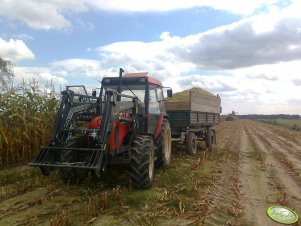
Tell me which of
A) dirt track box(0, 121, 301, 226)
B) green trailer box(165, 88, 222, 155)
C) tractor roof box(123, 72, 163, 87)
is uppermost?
tractor roof box(123, 72, 163, 87)

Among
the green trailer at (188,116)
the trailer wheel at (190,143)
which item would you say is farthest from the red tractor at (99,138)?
the trailer wheel at (190,143)

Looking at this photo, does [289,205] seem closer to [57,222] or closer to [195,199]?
[195,199]

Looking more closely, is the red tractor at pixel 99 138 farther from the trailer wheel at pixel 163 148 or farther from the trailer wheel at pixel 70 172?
the trailer wheel at pixel 163 148

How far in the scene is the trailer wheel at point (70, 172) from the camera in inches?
267

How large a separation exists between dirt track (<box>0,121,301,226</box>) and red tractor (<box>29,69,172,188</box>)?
0.47 meters

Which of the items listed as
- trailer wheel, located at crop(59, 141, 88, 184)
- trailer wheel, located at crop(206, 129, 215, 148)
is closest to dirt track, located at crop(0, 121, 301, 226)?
trailer wheel, located at crop(59, 141, 88, 184)

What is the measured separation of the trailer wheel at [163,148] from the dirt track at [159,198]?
0.30 meters

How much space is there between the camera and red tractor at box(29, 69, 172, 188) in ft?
21.7

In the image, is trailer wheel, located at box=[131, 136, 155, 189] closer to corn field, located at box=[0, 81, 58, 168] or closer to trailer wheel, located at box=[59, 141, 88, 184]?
trailer wheel, located at box=[59, 141, 88, 184]

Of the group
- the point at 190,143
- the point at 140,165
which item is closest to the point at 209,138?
the point at 190,143

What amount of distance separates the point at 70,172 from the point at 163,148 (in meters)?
2.61

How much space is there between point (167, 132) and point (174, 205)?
3.53 m

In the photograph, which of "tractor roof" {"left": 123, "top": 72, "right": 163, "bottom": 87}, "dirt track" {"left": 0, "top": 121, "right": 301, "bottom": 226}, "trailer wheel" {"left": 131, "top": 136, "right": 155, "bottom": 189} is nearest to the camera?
"dirt track" {"left": 0, "top": 121, "right": 301, "bottom": 226}

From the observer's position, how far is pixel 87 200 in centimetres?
643
